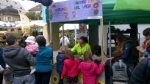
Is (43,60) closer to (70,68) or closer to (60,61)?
(60,61)

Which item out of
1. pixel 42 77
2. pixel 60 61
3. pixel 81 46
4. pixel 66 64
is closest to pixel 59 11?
pixel 81 46

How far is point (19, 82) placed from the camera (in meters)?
4.15

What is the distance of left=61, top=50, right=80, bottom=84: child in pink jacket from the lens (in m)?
4.88

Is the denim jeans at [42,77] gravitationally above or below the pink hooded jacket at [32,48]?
below

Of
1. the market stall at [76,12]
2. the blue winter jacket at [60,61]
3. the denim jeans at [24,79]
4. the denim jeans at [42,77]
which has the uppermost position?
the market stall at [76,12]

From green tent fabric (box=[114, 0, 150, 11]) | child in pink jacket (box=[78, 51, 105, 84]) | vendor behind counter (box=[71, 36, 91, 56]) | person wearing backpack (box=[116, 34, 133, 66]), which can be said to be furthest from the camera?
vendor behind counter (box=[71, 36, 91, 56])

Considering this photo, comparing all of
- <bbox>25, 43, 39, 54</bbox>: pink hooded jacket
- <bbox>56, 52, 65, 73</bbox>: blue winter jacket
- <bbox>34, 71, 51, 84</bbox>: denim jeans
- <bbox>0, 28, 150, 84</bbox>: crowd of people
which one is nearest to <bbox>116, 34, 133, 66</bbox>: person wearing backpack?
<bbox>0, 28, 150, 84</bbox>: crowd of people

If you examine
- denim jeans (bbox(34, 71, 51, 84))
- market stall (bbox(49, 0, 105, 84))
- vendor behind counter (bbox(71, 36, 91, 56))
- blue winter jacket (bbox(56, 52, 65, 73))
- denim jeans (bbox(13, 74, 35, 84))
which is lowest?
denim jeans (bbox(34, 71, 51, 84))

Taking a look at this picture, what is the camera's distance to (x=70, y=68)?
4969 mm

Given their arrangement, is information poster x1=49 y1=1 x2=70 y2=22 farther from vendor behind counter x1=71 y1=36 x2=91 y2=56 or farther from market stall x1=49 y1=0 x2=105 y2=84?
vendor behind counter x1=71 y1=36 x2=91 y2=56

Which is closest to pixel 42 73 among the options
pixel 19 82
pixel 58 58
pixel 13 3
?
pixel 58 58

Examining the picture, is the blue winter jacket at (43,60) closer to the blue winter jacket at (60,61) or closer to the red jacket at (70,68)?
the blue winter jacket at (60,61)

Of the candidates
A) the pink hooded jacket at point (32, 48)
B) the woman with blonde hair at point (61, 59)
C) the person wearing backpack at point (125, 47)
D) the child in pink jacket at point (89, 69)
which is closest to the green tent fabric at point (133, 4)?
the person wearing backpack at point (125, 47)

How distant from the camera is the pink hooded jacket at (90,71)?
469 centimetres
